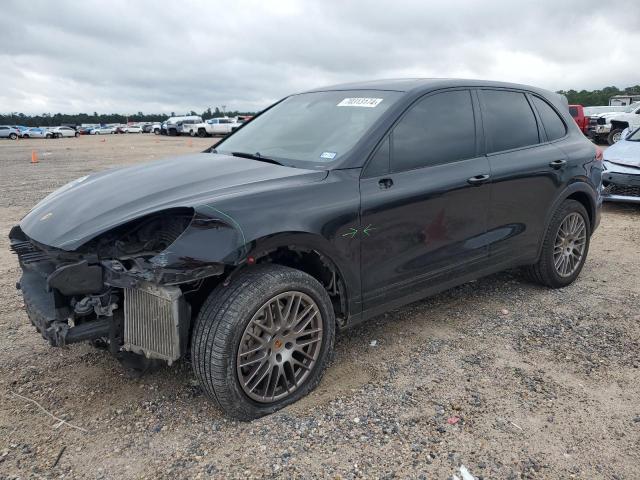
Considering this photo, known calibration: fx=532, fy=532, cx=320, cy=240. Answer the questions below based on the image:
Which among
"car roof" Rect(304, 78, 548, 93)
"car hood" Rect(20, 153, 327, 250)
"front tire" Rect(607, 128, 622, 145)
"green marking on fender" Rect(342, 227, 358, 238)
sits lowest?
"green marking on fender" Rect(342, 227, 358, 238)

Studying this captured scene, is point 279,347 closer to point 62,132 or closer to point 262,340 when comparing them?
point 262,340

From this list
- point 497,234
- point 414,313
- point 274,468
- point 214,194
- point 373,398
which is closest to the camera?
point 274,468

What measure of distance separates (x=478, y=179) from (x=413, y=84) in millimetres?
814

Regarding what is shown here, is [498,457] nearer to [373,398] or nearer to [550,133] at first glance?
[373,398]

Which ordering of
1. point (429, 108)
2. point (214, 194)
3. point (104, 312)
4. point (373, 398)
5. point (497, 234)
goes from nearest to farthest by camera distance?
point (104, 312), point (214, 194), point (373, 398), point (429, 108), point (497, 234)

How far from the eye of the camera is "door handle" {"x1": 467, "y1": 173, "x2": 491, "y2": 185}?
373cm

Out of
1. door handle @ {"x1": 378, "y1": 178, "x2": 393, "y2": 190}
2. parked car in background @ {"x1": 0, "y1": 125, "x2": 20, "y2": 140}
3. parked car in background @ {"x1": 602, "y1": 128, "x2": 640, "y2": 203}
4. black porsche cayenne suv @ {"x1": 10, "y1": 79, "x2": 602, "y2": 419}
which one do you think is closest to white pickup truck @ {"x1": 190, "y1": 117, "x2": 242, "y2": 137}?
parked car in background @ {"x1": 0, "y1": 125, "x2": 20, "y2": 140}

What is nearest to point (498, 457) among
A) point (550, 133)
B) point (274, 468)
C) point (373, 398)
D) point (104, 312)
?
point (373, 398)

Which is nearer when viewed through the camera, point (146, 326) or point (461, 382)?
point (146, 326)

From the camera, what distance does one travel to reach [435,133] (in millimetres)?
3648

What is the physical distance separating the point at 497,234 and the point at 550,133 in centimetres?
120

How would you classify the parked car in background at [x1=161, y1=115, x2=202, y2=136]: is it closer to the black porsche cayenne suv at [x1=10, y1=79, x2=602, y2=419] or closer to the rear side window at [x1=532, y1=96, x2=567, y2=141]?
the rear side window at [x1=532, y1=96, x2=567, y2=141]

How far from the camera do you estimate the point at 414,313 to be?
4305 millimetres

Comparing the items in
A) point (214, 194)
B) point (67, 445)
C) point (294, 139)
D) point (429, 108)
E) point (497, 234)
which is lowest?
point (67, 445)
